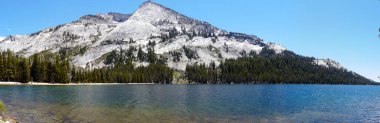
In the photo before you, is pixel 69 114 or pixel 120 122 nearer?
pixel 120 122

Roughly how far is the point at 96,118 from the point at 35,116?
28.4 feet

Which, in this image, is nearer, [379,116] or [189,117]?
[189,117]

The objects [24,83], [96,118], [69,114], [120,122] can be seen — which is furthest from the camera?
[24,83]

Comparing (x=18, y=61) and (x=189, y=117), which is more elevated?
(x=18, y=61)

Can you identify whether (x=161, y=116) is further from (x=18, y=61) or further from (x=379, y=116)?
(x=18, y=61)

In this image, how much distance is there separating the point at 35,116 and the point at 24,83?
5460 inches

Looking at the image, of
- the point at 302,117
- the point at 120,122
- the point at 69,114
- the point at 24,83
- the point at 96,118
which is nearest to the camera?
the point at 120,122

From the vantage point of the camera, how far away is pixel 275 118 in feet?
181

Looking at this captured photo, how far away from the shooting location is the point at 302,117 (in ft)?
189

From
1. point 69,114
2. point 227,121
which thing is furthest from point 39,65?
point 227,121

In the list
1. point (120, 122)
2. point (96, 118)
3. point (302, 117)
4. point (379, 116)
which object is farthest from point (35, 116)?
point (379, 116)

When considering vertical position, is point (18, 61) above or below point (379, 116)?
above

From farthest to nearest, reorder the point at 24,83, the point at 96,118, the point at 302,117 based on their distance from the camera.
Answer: the point at 24,83, the point at 302,117, the point at 96,118

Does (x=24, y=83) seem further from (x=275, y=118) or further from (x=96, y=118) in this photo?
(x=275, y=118)
